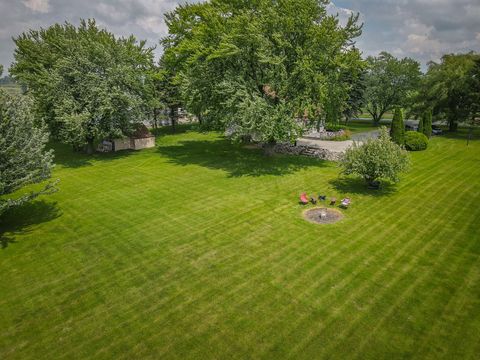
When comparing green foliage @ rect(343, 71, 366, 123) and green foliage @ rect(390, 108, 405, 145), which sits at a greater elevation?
green foliage @ rect(343, 71, 366, 123)

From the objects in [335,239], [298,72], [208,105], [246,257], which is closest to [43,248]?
→ [246,257]

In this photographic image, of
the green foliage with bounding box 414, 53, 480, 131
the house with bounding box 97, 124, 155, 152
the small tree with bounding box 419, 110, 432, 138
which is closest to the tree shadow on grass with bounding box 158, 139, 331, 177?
the house with bounding box 97, 124, 155, 152

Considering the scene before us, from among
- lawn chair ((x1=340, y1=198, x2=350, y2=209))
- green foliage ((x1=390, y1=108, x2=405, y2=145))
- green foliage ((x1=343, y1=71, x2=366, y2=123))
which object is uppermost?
green foliage ((x1=343, y1=71, x2=366, y2=123))

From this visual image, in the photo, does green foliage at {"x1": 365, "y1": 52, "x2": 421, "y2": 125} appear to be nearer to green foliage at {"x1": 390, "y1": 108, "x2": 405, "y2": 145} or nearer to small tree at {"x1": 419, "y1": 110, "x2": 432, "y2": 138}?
small tree at {"x1": 419, "y1": 110, "x2": 432, "y2": 138}

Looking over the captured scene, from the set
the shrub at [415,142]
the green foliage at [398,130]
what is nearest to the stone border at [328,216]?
the green foliage at [398,130]

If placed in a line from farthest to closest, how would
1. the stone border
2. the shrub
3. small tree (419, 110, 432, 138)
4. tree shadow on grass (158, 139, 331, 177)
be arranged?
small tree (419, 110, 432, 138) → the shrub → tree shadow on grass (158, 139, 331, 177) → the stone border

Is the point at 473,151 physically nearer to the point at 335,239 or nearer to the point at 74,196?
the point at 335,239

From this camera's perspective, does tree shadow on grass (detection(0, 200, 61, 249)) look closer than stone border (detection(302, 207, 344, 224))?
Yes
